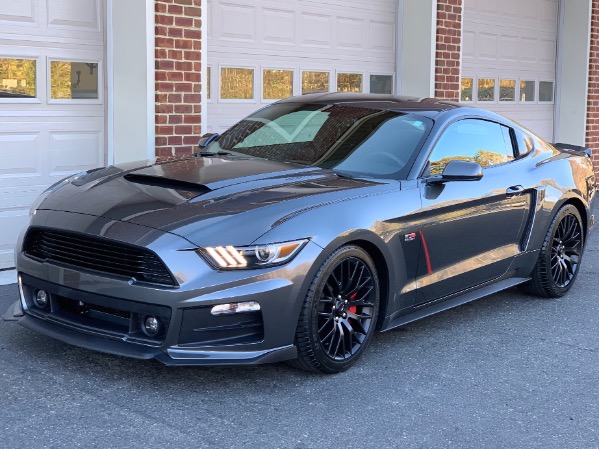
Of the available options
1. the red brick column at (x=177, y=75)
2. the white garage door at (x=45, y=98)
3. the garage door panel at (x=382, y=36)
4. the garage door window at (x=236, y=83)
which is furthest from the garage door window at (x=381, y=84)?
the white garage door at (x=45, y=98)

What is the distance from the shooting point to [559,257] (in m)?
7.16

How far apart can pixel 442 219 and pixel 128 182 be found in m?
1.93

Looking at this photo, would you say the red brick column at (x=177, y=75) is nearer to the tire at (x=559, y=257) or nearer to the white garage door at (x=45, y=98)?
the white garage door at (x=45, y=98)

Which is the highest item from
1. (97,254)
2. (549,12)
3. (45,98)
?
(549,12)

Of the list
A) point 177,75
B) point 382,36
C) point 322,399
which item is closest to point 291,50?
point 382,36

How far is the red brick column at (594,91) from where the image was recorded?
46.4ft

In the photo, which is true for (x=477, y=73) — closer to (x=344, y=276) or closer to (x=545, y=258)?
(x=545, y=258)

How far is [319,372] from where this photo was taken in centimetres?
499

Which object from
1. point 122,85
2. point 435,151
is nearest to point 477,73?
point 122,85

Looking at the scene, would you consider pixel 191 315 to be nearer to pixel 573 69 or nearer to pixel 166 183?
pixel 166 183

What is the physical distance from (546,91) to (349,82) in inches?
189

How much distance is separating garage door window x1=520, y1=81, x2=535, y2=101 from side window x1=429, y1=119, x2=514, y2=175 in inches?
293

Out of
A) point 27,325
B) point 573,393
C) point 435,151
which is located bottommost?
point 573,393

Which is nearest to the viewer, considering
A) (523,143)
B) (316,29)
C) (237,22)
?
(523,143)
